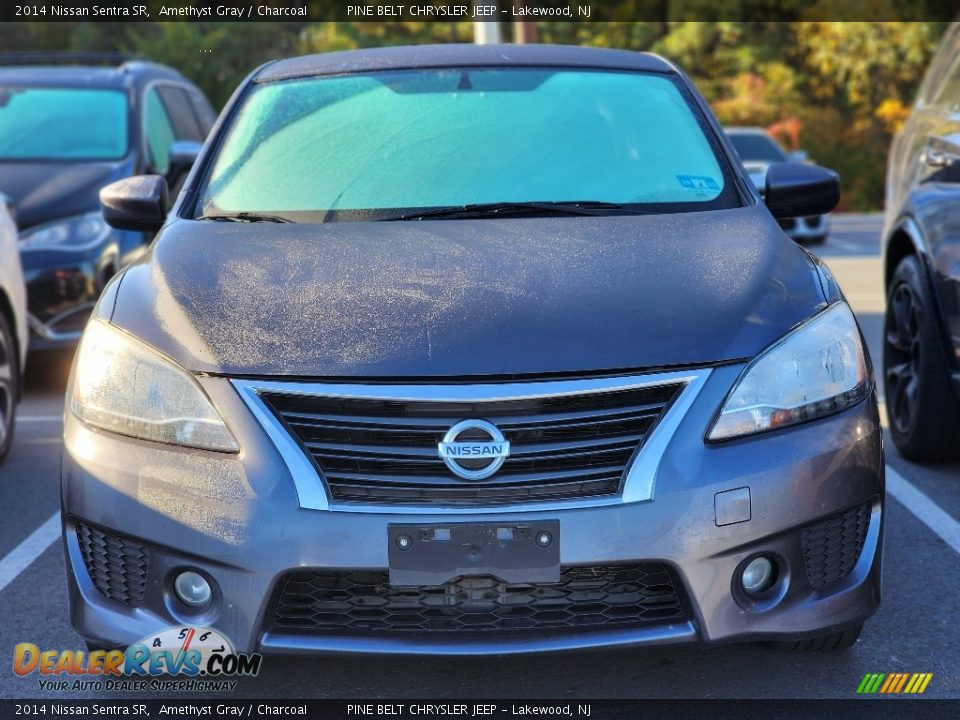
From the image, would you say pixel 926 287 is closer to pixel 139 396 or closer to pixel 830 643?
pixel 830 643

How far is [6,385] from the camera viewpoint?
5.86m

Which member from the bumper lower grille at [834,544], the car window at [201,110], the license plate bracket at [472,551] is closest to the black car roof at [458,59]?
the bumper lower grille at [834,544]

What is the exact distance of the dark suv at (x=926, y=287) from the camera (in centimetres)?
502

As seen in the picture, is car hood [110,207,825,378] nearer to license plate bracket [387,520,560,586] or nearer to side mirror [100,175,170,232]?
license plate bracket [387,520,560,586]

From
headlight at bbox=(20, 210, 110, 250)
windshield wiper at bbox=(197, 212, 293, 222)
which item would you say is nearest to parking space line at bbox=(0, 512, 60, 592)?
windshield wiper at bbox=(197, 212, 293, 222)

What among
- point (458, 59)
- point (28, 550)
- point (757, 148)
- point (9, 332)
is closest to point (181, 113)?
point (9, 332)

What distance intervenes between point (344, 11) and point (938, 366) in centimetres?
3124

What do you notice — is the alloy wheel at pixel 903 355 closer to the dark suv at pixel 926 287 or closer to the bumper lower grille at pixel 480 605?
the dark suv at pixel 926 287

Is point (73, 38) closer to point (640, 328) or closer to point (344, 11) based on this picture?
point (344, 11)

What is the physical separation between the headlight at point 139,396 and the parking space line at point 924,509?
103 inches

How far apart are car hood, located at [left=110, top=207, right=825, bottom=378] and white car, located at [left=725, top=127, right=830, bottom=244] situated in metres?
12.8

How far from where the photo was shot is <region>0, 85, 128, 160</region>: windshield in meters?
8.38

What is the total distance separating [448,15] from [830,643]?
93.6 ft

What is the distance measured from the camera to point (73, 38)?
125 feet
